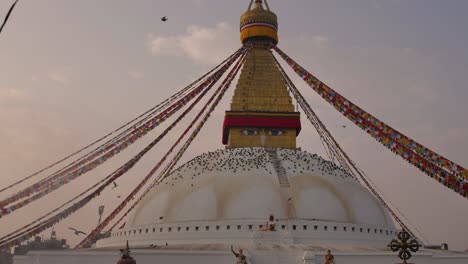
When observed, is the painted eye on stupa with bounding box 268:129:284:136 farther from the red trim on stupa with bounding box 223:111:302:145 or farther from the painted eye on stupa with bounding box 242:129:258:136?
the painted eye on stupa with bounding box 242:129:258:136

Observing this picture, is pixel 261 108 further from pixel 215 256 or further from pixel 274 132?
pixel 215 256

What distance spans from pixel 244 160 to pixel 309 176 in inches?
116

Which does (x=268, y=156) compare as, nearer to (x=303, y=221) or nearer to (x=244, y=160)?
(x=244, y=160)

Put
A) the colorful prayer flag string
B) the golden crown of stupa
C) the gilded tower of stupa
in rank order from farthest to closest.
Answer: the golden crown of stupa < the gilded tower of stupa < the colorful prayer flag string

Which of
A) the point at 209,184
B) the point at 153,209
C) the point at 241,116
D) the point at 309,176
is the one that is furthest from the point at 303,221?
the point at 241,116

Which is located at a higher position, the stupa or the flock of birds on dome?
the flock of birds on dome

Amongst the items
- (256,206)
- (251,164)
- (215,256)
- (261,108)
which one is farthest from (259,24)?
(215,256)

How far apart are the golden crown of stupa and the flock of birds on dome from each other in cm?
779

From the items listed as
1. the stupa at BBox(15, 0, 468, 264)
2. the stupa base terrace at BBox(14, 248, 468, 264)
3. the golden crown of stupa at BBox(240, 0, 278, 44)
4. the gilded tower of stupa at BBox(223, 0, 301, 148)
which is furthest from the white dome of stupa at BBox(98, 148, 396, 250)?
the golden crown of stupa at BBox(240, 0, 278, 44)

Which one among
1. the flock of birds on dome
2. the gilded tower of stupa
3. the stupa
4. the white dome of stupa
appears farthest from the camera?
the gilded tower of stupa

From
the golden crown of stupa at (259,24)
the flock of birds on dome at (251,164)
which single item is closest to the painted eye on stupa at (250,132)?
the flock of birds on dome at (251,164)

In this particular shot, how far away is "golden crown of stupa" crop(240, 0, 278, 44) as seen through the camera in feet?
87.7

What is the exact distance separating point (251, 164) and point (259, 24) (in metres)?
10.2

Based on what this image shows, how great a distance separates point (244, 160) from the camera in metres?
20.4
